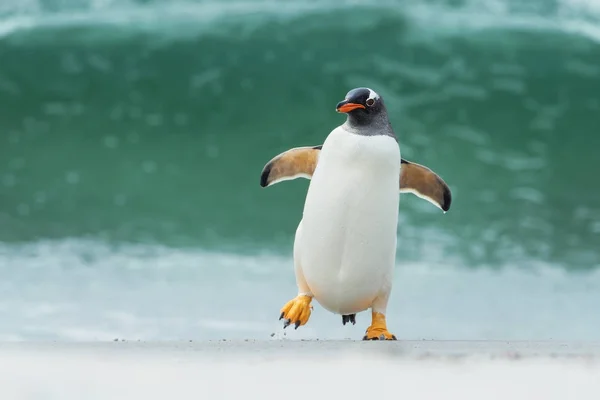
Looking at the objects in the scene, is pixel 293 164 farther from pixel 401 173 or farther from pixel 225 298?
pixel 225 298

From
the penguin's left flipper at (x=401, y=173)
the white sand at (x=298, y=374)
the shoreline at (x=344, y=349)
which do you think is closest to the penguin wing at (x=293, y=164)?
the penguin's left flipper at (x=401, y=173)

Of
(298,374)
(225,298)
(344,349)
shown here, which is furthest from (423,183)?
(225,298)

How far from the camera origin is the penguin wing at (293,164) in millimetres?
4254

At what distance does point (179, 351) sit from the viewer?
2906 mm

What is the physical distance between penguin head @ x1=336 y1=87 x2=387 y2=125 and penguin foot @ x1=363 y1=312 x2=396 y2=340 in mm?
804

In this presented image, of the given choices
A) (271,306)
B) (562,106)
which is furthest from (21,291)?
(562,106)

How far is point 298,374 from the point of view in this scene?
2.60 meters

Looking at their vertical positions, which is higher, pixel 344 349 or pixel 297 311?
pixel 297 311

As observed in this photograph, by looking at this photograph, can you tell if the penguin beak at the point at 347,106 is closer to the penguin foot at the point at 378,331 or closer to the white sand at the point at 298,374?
the penguin foot at the point at 378,331

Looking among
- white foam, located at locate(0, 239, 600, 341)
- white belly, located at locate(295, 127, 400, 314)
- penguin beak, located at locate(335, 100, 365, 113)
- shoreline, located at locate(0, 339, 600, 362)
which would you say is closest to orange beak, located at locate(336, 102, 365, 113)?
penguin beak, located at locate(335, 100, 365, 113)

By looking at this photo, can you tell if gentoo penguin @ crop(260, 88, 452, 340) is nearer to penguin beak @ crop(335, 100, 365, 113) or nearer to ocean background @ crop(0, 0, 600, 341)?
penguin beak @ crop(335, 100, 365, 113)

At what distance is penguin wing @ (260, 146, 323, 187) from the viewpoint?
167 inches

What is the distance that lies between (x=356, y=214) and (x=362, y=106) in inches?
16.8

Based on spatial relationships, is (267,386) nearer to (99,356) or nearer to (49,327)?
(99,356)
